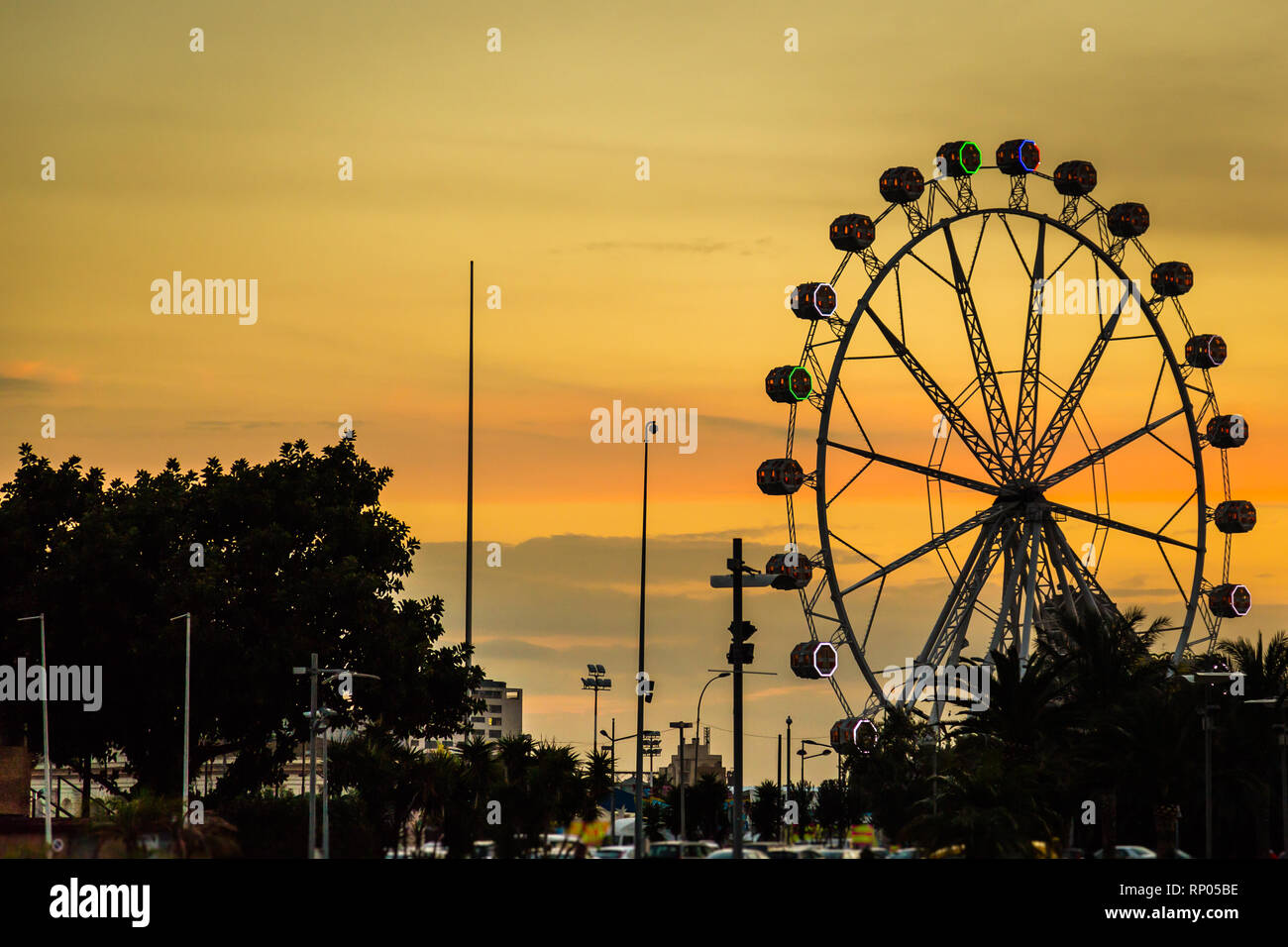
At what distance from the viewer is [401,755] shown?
6294cm

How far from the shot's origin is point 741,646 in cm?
4331

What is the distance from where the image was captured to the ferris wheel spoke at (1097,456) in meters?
63.9

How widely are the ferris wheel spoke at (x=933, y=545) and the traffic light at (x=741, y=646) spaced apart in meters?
15.4

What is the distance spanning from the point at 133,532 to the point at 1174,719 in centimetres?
3550

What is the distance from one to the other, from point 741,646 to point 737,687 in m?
1.59

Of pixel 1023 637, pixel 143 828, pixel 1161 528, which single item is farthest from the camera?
pixel 1161 528

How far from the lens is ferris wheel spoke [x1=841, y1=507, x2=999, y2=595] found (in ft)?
196

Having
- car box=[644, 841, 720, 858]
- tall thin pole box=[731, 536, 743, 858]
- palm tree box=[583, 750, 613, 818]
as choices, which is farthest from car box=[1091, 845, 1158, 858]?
palm tree box=[583, 750, 613, 818]

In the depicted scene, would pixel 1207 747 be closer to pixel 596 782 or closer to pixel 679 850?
pixel 679 850

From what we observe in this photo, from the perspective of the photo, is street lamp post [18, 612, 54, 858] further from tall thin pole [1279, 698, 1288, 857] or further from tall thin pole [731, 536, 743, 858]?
tall thin pole [1279, 698, 1288, 857]

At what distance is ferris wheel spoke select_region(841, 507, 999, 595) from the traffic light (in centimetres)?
1538

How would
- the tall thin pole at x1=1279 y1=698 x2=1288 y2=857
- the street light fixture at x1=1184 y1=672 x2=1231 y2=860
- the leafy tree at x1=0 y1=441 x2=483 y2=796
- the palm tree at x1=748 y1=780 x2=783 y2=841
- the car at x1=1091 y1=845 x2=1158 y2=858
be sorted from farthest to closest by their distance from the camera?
the palm tree at x1=748 y1=780 x2=783 y2=841 < the leafy tree at x1=0 y1=441 x2=483 y2=796 < the tall thin pole at x1=1279 y1=698 x2=1288 y2=857 < the street light fixture at x1=1184 y1=672 x2=1231 y2=860 < the car at x1=1091 y1=845 x2=1158 y2=858
